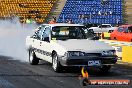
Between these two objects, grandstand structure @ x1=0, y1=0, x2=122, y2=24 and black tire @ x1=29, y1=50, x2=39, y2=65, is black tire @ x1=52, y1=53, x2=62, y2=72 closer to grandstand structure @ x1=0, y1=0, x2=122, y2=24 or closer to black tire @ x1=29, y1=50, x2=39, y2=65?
black tire @ x1=29, y1=50, x2=39, y2=65

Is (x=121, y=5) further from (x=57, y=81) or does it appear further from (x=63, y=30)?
(x=57, y=81)

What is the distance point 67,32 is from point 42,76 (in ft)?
7.65

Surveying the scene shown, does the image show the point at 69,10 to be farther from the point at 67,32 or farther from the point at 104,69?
the point at 104,69

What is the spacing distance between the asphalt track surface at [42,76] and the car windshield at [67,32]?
108cm

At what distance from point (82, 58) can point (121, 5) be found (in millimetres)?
37930

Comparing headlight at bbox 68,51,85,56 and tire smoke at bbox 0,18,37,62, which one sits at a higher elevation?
headlight at bbox 68,51,85,56

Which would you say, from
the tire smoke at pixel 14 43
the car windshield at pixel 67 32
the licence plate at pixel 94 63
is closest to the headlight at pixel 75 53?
the licence plate at pixel 94 63

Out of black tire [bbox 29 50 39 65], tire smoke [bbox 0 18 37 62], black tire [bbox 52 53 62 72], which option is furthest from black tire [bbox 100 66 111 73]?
tire smoke [bbox 0 18 37 62]

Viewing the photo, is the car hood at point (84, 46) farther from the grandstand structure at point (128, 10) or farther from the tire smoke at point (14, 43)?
the grandstand structure at point (128, 10)

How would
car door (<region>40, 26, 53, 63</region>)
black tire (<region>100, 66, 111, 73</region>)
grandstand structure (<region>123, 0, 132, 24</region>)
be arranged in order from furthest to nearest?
grandstand structure (<region>123, 0, 132, 24</region>), car door (<region>40, 26, 53, 63</region>), black tire (<region>100, 66, 111, 73</region>)

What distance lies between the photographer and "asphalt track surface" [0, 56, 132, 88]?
9875 mm

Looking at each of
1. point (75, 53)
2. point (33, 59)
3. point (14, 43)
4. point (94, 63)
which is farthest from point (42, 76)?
point (14, 43)

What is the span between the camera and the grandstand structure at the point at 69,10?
156 feet

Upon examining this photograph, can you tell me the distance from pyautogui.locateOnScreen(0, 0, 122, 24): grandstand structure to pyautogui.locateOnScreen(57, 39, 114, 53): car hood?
112 feet
